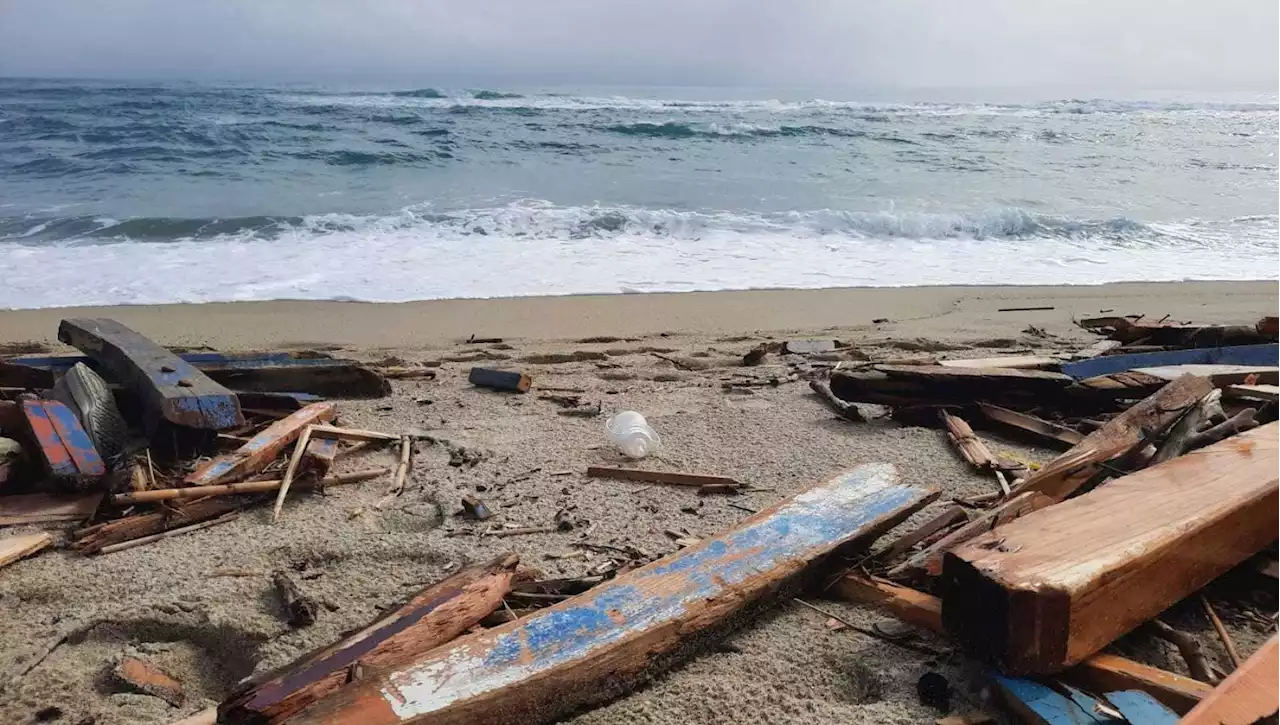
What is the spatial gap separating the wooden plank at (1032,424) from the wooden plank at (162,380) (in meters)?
3.41

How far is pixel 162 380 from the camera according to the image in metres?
3.46

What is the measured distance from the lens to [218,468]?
10.5ft

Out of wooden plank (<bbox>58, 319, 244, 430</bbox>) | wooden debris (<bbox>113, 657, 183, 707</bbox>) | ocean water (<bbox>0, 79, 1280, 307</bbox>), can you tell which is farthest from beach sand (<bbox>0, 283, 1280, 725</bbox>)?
ocean water (<bbox>0, 79, 1280, 307</bbox>)

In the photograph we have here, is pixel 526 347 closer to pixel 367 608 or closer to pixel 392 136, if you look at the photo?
pixel 367 608

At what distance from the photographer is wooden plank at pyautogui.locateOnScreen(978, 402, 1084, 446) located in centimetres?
364

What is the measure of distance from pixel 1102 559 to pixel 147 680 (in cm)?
244

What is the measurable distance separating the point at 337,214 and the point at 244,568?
9805mm

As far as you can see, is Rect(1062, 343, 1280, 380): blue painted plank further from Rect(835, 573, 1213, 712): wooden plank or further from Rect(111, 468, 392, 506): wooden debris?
Rect(111, 468, 392, 506): wooden debris

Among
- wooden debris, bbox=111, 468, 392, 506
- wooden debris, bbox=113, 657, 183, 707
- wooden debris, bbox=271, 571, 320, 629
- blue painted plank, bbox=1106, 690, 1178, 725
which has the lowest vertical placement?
wooden debris, bbox=113, 657, 183, 707

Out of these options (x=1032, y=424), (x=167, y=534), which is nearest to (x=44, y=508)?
(x=167, y=534)

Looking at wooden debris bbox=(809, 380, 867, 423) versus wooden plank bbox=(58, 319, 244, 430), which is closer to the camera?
wooden plank bbox=(58, 319, 244, 430)

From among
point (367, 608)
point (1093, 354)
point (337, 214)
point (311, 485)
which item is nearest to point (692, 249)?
point (337, 214)

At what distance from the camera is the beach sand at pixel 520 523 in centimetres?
211

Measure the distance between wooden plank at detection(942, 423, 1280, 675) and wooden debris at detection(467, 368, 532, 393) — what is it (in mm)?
3151
